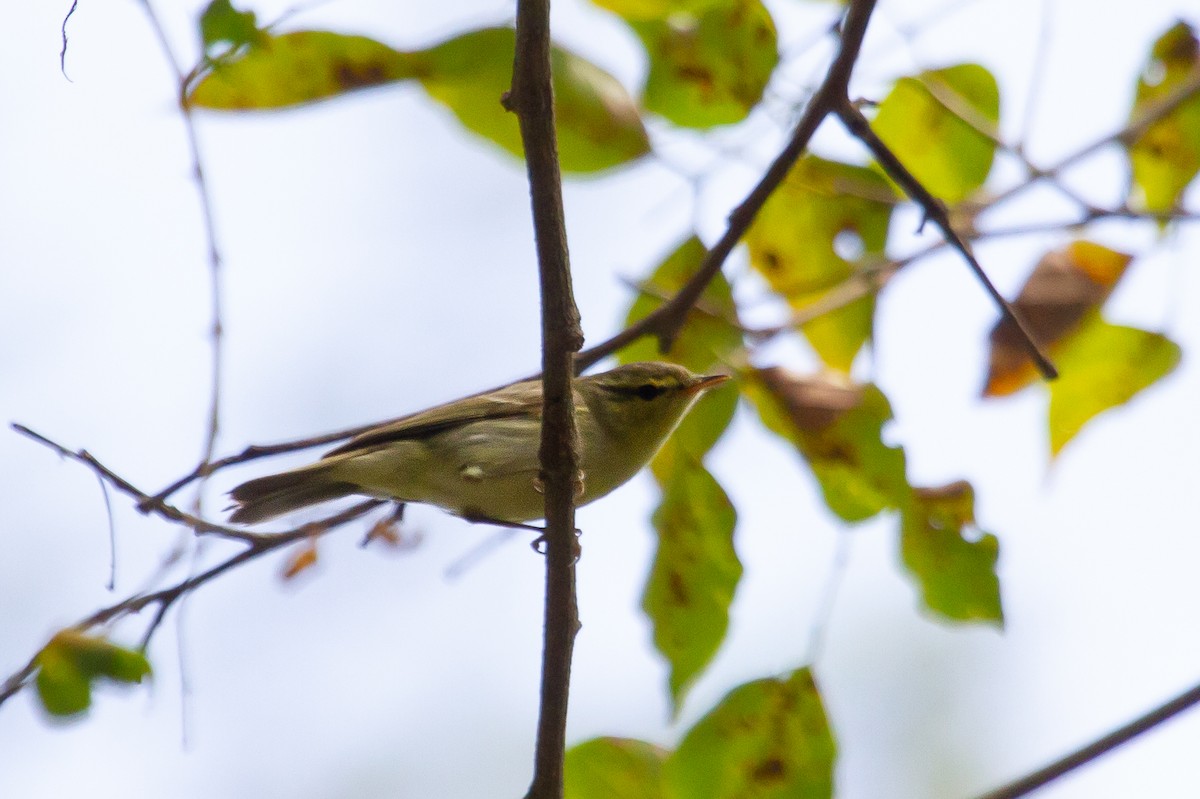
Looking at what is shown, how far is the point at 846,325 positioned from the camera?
3.67 meters

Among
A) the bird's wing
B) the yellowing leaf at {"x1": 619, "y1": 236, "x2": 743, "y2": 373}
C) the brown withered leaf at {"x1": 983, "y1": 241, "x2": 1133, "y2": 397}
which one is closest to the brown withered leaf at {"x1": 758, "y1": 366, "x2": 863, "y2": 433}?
the yellowing leaf at {"x1": 619, "y1": 236, "x2": 743, "y2": 373}

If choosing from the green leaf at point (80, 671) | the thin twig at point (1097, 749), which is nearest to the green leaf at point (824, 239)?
the thin twig at point (1097, 749)

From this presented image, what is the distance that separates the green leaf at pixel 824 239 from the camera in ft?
12.0

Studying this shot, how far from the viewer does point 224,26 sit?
2.34 meters

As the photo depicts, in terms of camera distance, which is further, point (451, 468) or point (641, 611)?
point (451, 468)

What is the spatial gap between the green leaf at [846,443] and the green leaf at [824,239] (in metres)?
0.53

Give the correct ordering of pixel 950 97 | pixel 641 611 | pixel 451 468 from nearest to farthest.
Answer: pixel 641 611 → pixel 950 97 → pixel 451 468

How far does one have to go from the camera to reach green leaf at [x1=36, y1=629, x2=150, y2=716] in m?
2.00

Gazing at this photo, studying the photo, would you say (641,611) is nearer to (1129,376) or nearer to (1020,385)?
(1020,385)

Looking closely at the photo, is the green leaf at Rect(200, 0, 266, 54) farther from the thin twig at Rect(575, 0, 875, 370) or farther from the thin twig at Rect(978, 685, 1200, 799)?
the thin twig at Rect(978, 685, 1200, 799)

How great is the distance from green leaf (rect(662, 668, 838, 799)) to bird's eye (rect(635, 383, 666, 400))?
1565 millimetres

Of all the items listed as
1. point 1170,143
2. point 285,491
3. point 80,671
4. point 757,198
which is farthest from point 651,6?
point 80,671

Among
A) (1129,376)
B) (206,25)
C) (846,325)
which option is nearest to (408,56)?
(206,25)

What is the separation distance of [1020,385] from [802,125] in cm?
99
